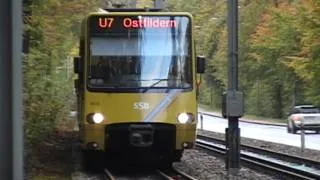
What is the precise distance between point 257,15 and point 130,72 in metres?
45.6

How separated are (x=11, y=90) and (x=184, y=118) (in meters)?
10.4

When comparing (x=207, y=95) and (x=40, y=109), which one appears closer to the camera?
(x=40, y=109)

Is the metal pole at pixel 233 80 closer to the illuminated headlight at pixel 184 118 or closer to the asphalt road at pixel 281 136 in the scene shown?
the illuminated headlight at pixel 184 118

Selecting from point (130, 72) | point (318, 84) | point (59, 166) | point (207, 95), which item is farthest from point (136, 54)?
point (207, 95)

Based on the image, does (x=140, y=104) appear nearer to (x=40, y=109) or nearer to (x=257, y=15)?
(x=40, y=109)

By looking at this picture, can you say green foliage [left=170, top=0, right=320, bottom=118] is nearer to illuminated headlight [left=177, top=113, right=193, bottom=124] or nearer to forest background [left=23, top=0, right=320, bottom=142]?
forest background [left=23, top=0, right=320, bottom=142]

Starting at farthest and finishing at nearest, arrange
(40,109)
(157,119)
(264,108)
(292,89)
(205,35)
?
(205,35)
(264,108)
(292,89)
(40,109)
(157,119)

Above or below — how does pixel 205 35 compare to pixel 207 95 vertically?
→ above

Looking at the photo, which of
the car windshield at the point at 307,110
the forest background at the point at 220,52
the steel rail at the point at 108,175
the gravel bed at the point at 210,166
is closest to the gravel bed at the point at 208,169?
the gravel bed at the point at 210,166

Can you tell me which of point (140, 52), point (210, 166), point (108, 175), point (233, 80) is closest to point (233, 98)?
point (233, 80)

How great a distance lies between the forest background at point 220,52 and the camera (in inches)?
627

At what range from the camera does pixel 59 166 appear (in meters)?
15.4

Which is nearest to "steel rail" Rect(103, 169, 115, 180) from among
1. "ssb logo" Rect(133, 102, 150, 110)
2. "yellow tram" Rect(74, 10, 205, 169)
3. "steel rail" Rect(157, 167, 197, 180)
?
"yellow tram" Rect(74, 10, 205, 169)

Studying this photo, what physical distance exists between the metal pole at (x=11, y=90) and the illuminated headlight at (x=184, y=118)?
33.8 ft
